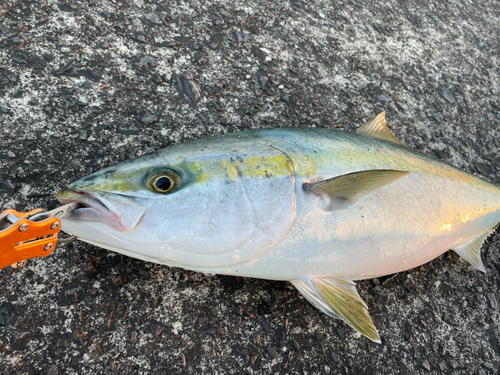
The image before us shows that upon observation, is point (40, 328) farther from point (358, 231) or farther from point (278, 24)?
point (278, 24)

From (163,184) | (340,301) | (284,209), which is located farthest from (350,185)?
(163,184)

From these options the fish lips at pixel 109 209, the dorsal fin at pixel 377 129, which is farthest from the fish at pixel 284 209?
the dorsal fin at pixel 377 129

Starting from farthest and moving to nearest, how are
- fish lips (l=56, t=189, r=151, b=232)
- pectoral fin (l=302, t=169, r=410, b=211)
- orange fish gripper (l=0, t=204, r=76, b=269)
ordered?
pectoral fin (l=302, t=169, r=410, b=211) → fish lips (l=56, t=189, r=151, b=232) → orange fish gripper (l=0, t=204, r=76, b=269)

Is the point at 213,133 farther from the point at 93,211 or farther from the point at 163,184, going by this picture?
the point at 93,211

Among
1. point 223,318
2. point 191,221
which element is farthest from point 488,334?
point 191,221

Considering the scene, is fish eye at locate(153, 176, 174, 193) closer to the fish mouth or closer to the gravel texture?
the fish mouth

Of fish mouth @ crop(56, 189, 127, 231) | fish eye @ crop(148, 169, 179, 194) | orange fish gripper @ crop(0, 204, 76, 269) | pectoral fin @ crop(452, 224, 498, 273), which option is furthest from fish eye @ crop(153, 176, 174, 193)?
pectoral fin @ crop(452, 224, 498, 273)
